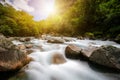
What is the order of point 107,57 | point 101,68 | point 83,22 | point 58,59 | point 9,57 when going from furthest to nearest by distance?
point 83,22 < point 58,59 < point 101,68 < point 107,57 < point 9,57

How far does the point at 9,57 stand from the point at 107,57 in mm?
3443

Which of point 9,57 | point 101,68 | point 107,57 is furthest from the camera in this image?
point 101,68

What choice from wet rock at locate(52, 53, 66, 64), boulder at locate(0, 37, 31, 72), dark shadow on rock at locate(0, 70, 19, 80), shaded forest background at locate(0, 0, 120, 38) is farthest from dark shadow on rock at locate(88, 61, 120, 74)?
shaded forest background at locate(0, 0, 120, 38)

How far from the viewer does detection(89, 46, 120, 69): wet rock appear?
4.71 meters

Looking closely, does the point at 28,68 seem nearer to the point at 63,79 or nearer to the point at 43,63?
the point at 43,63

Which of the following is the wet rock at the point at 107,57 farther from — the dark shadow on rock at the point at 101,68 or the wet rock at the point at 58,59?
the wet rock at the point at 58,59

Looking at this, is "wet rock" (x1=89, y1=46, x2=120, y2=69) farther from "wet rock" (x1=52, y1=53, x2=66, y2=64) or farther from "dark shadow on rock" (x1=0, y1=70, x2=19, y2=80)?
"dark shadow on rock" (x1=0, y1=70, x2=19, y2=80)

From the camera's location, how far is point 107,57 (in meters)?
4.79

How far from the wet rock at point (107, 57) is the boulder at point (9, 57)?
284 cm

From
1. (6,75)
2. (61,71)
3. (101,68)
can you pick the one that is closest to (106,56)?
(101,68)

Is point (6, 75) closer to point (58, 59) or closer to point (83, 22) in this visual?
point (58, 59)

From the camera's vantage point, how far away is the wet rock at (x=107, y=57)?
15.5 ft

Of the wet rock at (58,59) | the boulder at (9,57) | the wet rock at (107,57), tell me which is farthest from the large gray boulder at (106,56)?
the boulder at (9,57)

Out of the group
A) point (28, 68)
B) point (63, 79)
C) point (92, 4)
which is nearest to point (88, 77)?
point (63, 79)
